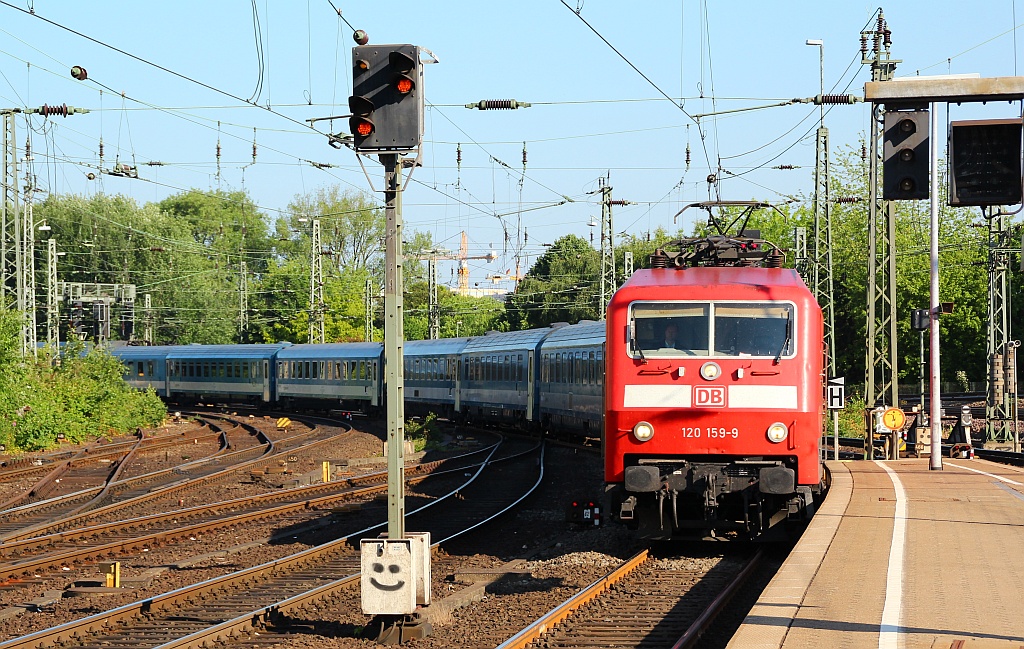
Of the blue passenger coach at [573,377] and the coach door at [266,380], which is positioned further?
the coach door at [266,380]

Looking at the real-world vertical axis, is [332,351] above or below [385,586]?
above

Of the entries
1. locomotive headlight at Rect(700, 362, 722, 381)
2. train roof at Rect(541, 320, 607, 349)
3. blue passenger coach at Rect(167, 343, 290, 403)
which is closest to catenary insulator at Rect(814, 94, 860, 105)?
train roof at Rect(541, 320, 607, 349)

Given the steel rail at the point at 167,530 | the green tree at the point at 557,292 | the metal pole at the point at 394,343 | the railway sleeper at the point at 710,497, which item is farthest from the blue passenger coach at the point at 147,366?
the metal pole at the point at 394,343

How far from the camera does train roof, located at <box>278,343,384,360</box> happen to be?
45438 millimetres

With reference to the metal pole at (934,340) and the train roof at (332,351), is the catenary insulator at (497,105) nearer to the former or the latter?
the metal pole at (934,340)

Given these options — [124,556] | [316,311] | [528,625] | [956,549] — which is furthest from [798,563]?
[316,311]

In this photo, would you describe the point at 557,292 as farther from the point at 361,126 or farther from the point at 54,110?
the point at 361,126

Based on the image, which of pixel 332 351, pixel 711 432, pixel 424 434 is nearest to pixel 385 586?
pixel 711 432

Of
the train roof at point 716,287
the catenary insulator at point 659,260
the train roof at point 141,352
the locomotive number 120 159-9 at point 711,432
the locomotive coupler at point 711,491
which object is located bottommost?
the locomotive coupler at point 711,491

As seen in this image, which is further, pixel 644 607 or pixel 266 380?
pixel 266 380

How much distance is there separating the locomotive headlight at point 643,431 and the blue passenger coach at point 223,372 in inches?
1638

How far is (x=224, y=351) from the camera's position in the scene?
55000 millimetres

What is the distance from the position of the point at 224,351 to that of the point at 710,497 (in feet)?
147

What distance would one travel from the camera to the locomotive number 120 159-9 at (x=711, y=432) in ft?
41.8
